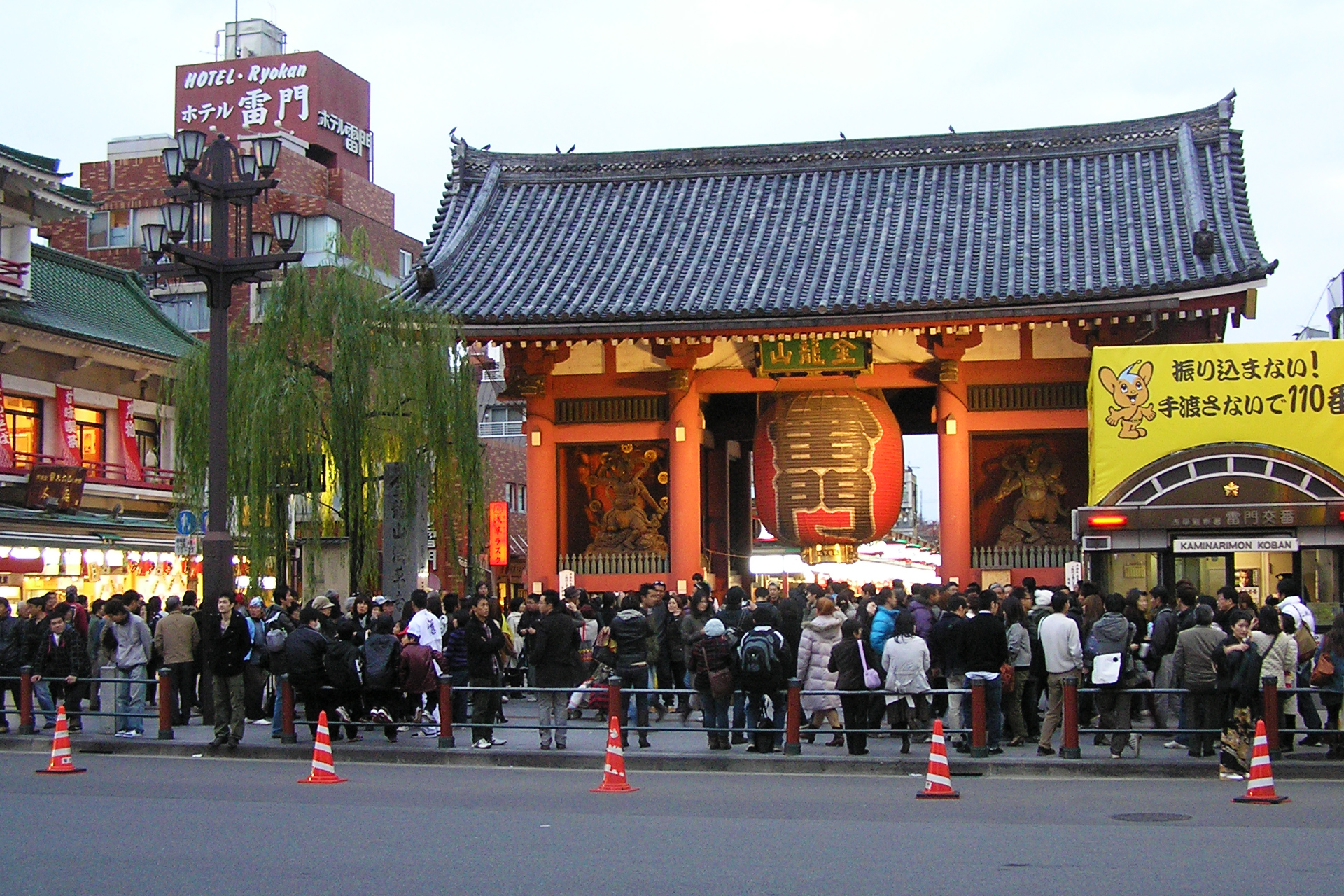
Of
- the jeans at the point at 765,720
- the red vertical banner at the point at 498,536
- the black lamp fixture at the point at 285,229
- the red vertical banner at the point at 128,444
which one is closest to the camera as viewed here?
the jeans at the point at 765,720

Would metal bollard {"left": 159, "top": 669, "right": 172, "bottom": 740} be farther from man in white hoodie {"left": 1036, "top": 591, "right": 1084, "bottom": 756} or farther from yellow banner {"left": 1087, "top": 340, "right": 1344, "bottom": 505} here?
yellow banner {"left": 1087, "top": 340, "right": 1344, "bottom": 505}

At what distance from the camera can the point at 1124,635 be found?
49.4ft

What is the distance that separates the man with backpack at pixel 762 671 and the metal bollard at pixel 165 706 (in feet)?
22.5

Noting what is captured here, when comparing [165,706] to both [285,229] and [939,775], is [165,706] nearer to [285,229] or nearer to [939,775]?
[285,229]

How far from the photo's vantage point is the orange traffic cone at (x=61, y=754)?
15375 mm

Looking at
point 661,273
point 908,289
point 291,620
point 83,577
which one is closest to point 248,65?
point 83,577

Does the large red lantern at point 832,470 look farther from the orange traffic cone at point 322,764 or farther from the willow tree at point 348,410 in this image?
the orange traffic cone at point 322,764

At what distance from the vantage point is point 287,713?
1734 centimetres

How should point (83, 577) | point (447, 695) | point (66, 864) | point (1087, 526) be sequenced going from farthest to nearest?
point (83, 577) < point (1087, 526) < point (447, 695) < point (66, 864)

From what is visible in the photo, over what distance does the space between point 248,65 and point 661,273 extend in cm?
3412

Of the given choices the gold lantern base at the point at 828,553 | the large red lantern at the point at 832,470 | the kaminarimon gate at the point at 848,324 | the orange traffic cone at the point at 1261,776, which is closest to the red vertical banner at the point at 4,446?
the kaminarimon gate at the point at 848,324

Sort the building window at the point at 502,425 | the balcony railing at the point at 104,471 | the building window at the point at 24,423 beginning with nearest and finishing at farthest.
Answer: the balcony railing at the point at 104,471
the building window at the point at 24,423
the building window at the point at 502,425

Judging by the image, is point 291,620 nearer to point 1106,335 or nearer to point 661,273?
point 661,273

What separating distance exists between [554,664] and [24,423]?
22.5 m
